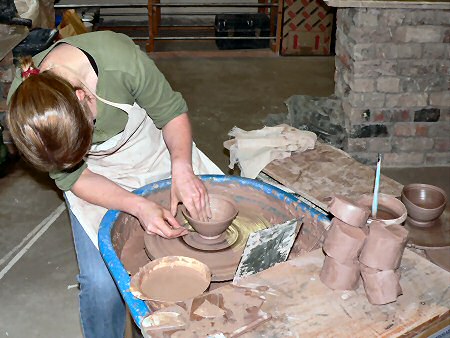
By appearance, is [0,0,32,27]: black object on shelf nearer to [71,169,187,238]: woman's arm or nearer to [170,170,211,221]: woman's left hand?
[71,169,187,238]: woman's arm

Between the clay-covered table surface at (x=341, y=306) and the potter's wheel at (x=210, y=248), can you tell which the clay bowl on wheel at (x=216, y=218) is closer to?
the potter's wheel at (x=210, y=248)

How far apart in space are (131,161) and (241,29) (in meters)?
4.31

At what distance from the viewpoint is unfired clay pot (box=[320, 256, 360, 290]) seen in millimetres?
1365

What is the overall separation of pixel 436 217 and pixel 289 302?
852mm

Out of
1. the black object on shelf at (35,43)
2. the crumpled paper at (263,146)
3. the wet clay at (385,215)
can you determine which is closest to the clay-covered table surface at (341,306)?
the wet clay at (385,215)

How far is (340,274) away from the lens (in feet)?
4.51

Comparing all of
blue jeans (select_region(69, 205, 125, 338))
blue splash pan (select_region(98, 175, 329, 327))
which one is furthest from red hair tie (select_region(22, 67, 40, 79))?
blue jeans (select_region(69, 205, 125, 338))

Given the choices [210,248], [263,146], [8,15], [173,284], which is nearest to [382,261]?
[173,284]

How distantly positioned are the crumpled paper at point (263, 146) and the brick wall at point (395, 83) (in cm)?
88

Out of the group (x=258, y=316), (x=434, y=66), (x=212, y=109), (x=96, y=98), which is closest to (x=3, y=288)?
(x=96, y=98)

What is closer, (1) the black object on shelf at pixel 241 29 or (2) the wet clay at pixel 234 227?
(2) the wet clay at pixel 234 227

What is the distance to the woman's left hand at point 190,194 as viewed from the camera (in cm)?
186

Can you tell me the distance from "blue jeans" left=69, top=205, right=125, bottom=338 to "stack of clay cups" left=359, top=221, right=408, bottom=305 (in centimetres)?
96

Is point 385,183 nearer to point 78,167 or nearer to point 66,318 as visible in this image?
point 78,167
